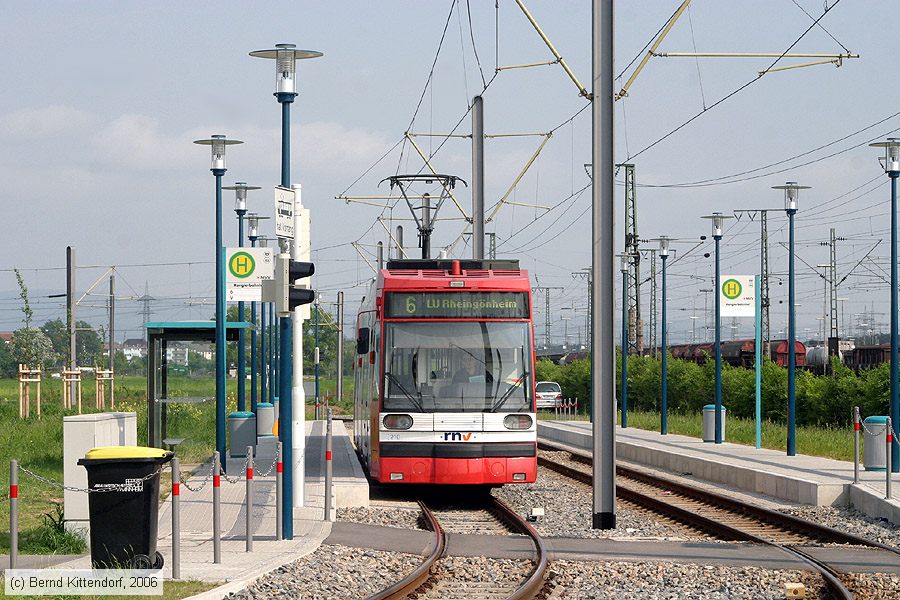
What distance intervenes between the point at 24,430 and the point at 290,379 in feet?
57.7

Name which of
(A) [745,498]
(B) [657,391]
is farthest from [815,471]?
(B) [657,391]

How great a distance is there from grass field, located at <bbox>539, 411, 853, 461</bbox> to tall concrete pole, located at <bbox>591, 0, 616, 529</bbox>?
1085 centimetres

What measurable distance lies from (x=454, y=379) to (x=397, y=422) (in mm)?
1031

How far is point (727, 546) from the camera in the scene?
14.6m

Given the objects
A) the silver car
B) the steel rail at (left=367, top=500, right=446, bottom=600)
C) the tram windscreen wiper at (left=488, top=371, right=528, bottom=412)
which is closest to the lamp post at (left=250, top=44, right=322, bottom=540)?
the steel rail at (left=367, top=500, right=446, bottom=600)

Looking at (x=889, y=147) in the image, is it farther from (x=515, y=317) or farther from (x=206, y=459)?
(x=206, y=459)

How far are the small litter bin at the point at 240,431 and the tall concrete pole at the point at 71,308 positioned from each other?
15313 millimetres

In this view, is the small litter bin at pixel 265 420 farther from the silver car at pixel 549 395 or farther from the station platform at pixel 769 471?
the silver car at pixel 549 395

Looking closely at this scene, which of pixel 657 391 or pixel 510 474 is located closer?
pixel 510 474

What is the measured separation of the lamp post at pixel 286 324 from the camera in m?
14.4

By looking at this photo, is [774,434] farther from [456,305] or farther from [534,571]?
[534,571]

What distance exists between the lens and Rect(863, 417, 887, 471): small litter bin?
21859 millimetres

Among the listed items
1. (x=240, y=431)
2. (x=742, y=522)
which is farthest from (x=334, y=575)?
(x=240, y=431)

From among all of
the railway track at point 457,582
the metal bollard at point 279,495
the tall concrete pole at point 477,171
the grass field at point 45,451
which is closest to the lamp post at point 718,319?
the tall concrete pole at point 477,171
